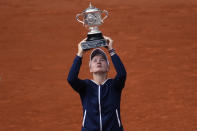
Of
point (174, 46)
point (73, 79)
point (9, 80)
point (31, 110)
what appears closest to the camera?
point (73, 79)

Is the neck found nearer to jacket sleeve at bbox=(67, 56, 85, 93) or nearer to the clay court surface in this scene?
jacket sleeve at bbox=(67, 56, 85, 93)

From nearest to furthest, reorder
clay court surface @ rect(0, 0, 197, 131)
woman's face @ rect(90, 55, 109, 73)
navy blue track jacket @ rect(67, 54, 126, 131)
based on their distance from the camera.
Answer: navy blue track jacket @ rect(67, 54, 126, 131) < woman's face @ rect(90, 55, 109, 73) < clay court surface @ rect(0, 0, 197, 131)

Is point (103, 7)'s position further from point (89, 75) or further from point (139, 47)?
point (89, 75)

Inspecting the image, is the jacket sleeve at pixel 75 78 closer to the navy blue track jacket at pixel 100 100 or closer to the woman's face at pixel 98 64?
the navy blue track jacket at pixel 100 100

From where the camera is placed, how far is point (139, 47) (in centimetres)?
1283

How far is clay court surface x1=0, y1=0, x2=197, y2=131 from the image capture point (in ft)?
31.9

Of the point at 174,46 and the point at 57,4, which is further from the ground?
the point at 57,4

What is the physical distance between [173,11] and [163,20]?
2.59 ft

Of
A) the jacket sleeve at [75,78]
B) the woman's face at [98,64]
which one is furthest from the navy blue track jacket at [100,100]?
the woman's face at [98,64]

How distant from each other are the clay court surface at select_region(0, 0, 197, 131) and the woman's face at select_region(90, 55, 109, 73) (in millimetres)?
4421

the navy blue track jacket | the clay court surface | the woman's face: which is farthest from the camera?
the clay court surface

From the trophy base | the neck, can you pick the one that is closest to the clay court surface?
the neck

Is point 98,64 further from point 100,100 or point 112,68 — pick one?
point 112,68

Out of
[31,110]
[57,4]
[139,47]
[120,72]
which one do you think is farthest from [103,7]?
[120,72]
